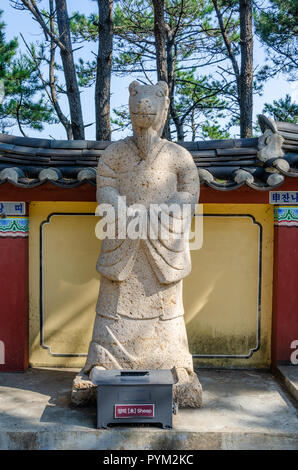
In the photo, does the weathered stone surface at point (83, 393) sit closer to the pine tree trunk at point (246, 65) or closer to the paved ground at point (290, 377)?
the paved ground at point (290, 377)

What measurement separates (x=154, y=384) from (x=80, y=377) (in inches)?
37.3

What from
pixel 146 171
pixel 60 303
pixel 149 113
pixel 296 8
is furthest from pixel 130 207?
pixel 296 8

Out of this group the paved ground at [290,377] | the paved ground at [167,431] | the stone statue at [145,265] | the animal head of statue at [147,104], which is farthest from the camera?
the paved ground at [290,377]

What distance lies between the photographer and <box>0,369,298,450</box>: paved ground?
4168 millimetres

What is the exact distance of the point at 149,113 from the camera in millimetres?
4547

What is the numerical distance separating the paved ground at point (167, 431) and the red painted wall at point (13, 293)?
0.76 meters

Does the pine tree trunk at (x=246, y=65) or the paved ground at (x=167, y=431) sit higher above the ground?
the pine tree trunk at (x=246, y=65)

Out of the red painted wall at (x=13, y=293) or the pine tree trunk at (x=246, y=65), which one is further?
the pine tree trunk at (x=246, y=65)

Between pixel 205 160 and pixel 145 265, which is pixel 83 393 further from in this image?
pixel 205 160

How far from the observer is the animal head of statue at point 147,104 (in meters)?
4.53

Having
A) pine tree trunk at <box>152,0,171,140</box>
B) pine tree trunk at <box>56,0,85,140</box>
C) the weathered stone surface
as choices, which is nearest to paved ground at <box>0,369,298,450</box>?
the weathered stone surface

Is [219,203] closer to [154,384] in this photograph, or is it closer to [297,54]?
[154,384]

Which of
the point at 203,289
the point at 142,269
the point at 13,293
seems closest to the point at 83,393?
the point at 142,269

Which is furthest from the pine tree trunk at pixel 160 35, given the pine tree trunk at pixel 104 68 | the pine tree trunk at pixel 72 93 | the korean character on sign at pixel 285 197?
the korean character on sign at pixel 285 197
